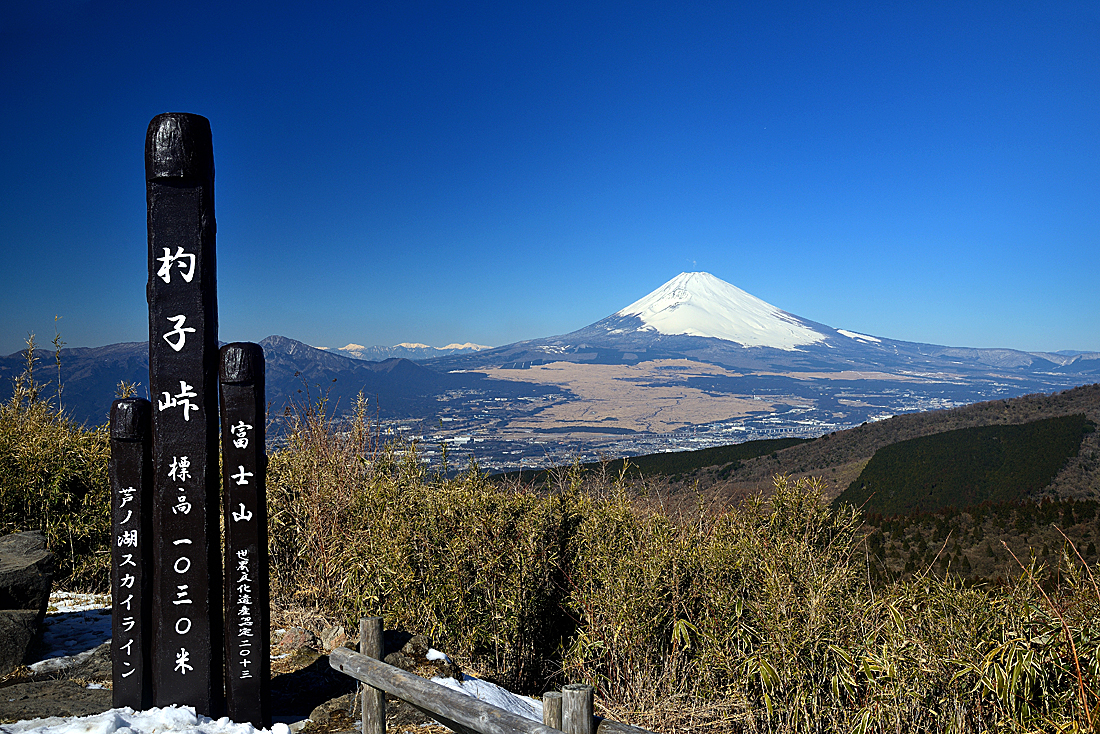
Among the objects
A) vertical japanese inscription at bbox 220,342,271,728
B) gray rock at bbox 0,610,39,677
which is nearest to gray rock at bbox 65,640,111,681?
gray rock at bbox 0,610,39,677

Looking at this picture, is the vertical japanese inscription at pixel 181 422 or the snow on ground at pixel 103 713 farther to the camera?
the vertical japanese inscription at pixel 181 422

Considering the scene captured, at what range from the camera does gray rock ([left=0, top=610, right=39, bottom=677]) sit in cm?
428

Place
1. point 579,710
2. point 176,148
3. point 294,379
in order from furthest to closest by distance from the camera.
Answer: point 294,379 < point 176,148 < point 579,710

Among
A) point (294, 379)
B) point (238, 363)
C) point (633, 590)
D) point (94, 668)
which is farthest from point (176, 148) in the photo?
point (294, 379)

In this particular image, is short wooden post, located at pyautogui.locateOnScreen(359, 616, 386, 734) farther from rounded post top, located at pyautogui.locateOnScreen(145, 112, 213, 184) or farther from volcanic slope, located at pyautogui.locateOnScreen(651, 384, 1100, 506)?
volcanic slope, located at pyautogui.locateOnScreen(651, 384, 1100, 506)

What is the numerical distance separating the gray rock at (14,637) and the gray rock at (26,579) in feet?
0.44

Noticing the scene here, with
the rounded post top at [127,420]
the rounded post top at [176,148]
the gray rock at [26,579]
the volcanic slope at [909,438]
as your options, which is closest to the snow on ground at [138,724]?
the gray rock at [26,579]

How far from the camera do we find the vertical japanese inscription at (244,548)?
3834 mm

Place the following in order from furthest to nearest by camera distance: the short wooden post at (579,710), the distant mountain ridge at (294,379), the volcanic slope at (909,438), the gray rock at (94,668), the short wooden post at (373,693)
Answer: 1. the volcanic slope at (909,438)
2. the distant mountain ridge at (294,379)
3. the gray rock at (94,668)
4. the short wooden post at (373,693)
5. the short wooden post at (579,710)

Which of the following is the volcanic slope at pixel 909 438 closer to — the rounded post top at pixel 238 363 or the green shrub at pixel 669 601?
the green shrub at pixel 669 601

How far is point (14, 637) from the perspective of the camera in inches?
171

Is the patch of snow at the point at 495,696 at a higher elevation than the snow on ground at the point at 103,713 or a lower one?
lower

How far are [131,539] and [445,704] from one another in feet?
6.97

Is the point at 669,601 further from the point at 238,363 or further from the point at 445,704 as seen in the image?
the point at 238,363
